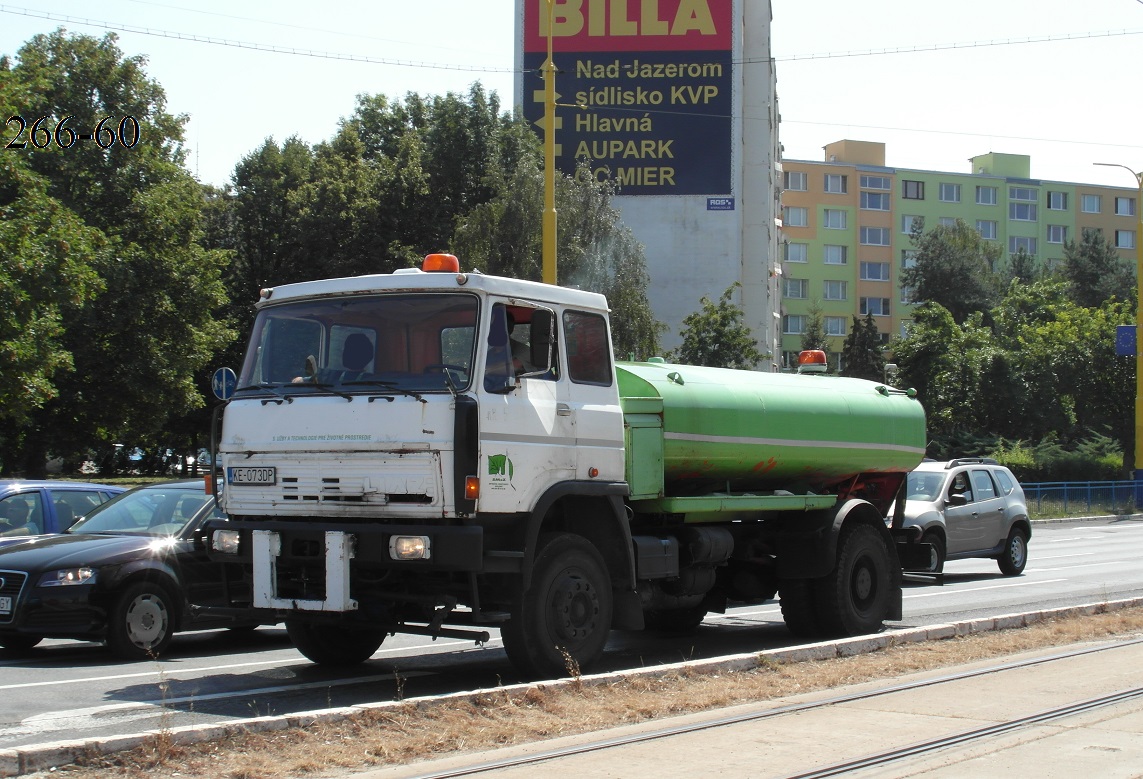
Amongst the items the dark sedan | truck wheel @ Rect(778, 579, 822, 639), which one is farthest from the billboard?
the dark sedan

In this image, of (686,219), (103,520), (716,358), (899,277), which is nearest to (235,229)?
(686,219)

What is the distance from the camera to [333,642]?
9.89 meters

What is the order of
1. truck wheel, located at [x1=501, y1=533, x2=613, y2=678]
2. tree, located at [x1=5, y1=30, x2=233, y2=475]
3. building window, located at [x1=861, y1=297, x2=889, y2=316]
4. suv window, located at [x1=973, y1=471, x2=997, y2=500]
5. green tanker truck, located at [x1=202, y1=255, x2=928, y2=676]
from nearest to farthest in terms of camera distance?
green tanker truck, located at [x1=202, y1=255, x2=928, y2=676] < truck wheel, located at [x1=501, y1=533, x2=613, y2=678] < suv window, located at [x1=973, y1=471, x2=997, y2=500] < tree, located at [x1=5, y1=30, x2=233, y2=475] < building window, located at [x1=861, y1=297, x2=889, y2=316]

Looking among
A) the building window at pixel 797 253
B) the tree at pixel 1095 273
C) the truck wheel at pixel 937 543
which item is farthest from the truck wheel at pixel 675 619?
the building window at pixel 797 253

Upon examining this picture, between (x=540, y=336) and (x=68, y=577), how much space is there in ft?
14.3

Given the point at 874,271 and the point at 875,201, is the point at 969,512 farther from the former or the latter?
the point at 874,271

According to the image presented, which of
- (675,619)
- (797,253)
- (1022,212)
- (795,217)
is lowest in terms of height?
(675,619)

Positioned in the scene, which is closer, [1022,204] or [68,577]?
[68,577]

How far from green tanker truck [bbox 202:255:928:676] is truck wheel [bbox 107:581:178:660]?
4.63 feet

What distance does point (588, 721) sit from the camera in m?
7.52

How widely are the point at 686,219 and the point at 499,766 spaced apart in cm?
4234

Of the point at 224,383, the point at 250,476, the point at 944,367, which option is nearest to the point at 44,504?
the point at 224,383

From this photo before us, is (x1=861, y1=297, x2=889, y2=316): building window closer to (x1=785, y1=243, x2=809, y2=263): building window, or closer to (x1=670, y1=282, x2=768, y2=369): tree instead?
(x1=785, y1=243, x2=809, y2=263): building window

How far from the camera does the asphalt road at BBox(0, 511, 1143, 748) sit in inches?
307
